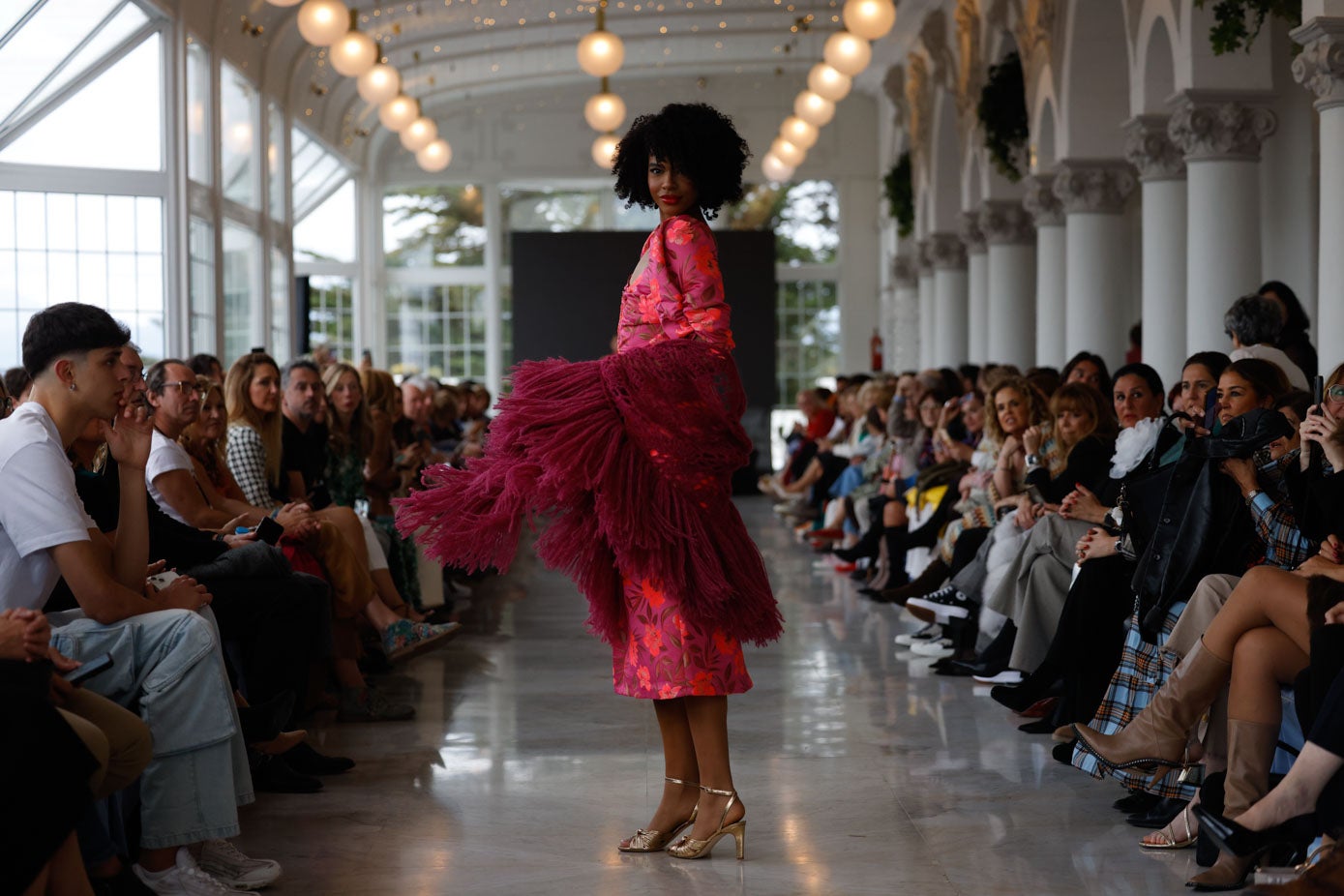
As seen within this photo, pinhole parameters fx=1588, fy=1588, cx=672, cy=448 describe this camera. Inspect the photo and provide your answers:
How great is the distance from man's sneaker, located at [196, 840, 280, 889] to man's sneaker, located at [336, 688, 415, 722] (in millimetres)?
2082

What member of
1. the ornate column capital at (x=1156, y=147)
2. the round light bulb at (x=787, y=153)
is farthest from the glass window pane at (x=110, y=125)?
the ornate column capital at (x=1156, y=147)

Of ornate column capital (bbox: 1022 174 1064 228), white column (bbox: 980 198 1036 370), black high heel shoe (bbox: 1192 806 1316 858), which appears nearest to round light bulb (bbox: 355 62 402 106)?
Result: ornate column capital (bbox: 1022 174 1064 228)

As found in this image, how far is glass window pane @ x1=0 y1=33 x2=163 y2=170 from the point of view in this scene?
11.2m

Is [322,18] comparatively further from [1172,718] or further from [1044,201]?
[1172,718]

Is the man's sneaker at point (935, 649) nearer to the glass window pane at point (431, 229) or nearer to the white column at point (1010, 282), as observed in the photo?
the white column at point (1010, 282)

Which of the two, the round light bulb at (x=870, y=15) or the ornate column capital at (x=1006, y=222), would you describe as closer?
the round light bulb at (x=870, y=15)

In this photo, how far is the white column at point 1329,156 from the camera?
6824 mm

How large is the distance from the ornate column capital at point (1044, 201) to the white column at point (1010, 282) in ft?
5.95

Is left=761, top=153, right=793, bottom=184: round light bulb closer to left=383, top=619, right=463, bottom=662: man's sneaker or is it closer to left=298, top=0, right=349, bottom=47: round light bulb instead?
left=298, top=0, right=349, bottom=47: round light bulb

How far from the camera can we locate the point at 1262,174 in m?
11.2

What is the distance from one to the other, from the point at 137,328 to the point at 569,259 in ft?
30.4

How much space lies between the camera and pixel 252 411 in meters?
6.62

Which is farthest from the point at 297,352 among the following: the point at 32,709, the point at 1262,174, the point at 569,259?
the point at 32,709

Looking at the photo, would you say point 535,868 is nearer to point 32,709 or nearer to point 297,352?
point 32,709
